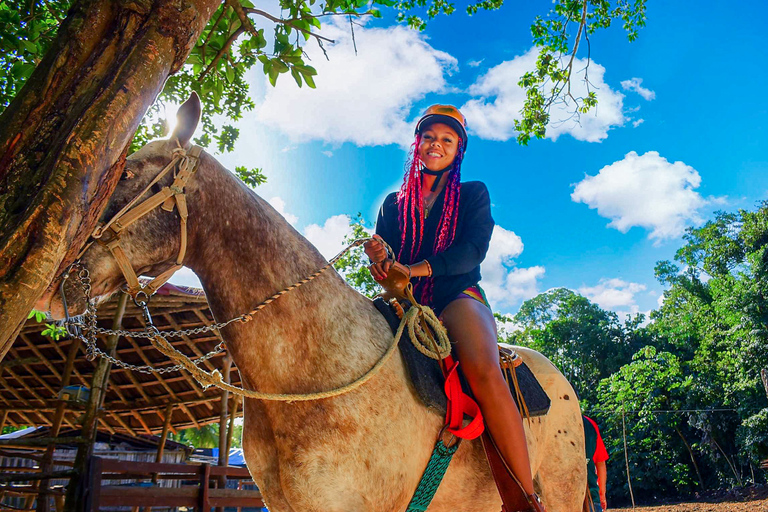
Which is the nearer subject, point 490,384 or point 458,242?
point 490,384

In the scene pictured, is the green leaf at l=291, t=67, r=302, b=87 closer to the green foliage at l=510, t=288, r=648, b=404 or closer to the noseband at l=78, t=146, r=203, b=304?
the noseband at l=78, t=146, r=203, b=304

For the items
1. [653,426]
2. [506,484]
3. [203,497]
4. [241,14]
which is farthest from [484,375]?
[653,426]

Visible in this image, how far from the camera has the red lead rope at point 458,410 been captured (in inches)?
100

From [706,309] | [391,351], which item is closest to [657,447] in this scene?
[706,309]

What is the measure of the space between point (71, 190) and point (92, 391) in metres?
5.68

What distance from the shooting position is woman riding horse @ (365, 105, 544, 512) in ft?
8.89

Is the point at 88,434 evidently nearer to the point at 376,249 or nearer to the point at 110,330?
the point at 110,330

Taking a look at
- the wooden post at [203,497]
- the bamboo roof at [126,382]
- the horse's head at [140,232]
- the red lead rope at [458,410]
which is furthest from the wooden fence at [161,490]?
the red lead rope at [458,410]

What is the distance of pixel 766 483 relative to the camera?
2298 centimetres

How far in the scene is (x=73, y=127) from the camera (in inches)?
64.0

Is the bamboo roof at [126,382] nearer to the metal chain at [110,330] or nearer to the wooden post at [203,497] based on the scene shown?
the wooden post at [203,497]

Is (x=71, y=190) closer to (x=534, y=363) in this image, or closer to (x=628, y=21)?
(x=534, y=363)

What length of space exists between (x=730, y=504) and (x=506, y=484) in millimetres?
21893

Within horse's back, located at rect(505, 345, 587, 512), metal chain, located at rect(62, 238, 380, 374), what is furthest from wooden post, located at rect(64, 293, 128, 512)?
horse's back, located at rect(505, 345, 587, 512)
